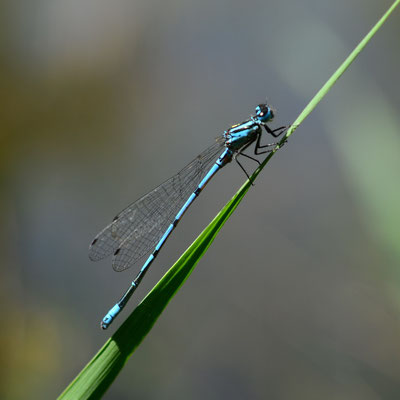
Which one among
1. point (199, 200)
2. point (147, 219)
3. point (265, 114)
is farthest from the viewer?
point (199, 200)

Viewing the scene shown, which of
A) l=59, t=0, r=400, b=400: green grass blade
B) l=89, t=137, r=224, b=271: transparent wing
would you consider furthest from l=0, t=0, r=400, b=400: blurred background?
l=59, t=0, r=400, b=400: green grass blade

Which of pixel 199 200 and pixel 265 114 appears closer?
pixel 265 114

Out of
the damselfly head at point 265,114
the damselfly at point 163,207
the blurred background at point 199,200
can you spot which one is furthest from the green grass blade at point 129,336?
the blurred background at point 199,200

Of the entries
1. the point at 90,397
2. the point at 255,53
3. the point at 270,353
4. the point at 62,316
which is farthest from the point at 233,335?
the point at 90,397

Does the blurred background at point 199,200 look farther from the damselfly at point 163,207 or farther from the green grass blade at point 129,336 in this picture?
the green grass blade at point 129,336

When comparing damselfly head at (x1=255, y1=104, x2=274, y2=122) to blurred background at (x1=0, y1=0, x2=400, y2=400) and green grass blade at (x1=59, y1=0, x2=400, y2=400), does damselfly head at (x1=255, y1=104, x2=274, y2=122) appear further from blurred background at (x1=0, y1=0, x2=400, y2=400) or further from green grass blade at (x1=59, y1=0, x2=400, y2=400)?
green grass blade at (x1=59, y1=0, x2=400, y2=400)

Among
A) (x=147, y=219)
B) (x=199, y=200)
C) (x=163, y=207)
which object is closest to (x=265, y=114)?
(x=163, y=207)

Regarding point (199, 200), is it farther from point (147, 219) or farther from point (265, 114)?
point (265, 114)

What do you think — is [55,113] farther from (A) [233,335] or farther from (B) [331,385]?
(B) [331,385]
